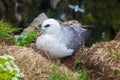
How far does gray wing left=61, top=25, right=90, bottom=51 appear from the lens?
25.1 feet

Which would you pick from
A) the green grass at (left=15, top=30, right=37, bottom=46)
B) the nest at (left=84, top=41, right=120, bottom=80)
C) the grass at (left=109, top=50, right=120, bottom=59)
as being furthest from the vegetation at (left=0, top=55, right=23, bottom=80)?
the green grass at (left=15, top=30, right=37, bottom=46)

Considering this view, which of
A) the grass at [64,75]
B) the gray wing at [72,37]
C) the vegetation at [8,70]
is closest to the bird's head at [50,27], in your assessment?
the gray wing at [72,37]

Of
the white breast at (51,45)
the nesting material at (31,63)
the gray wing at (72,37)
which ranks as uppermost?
the gray wing at (72,37)

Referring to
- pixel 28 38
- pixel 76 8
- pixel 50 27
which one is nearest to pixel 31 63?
pixel 50 27

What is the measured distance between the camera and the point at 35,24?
923cm

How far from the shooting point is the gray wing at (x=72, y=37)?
25.1ft

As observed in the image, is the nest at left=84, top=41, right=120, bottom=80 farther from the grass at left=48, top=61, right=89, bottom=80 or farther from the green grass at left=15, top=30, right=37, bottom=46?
the green grass at left=15, top=30, right=37, bottom=46

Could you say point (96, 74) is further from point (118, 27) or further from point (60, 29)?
point (118, 27)

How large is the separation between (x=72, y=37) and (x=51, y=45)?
0.47m

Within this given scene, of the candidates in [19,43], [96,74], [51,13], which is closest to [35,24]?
[19,43]

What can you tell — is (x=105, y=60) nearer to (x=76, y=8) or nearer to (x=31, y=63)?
(x=31, y=63)

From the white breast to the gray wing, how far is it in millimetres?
105

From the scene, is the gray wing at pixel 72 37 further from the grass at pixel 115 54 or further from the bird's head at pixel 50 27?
the grass at pixel 115 54

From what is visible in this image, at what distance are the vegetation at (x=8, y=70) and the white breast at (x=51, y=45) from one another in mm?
1138
